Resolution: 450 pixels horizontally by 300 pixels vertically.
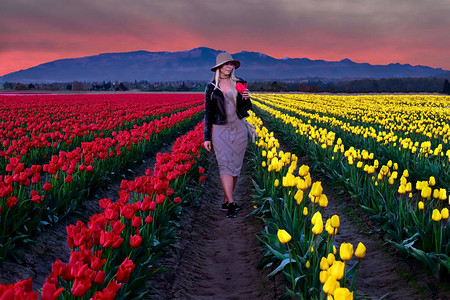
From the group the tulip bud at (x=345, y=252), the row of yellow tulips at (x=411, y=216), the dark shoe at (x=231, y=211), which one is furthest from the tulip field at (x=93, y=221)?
the row of yellow tulips at (x=411, y=216)

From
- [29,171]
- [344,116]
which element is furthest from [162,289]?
[344,116]

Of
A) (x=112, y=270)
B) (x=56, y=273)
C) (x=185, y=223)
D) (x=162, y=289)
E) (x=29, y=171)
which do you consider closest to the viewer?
(x=56, y=273)

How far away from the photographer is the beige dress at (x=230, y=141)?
20.0 ft

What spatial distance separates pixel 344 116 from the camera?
1873 cm

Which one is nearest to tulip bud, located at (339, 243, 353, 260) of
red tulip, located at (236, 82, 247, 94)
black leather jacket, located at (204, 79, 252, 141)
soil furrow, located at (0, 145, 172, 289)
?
soil furrow, located at (0, 145, 172, 289)

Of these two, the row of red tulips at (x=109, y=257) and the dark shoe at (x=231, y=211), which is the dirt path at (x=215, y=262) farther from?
the row of red tulips at (x=109, y=257)

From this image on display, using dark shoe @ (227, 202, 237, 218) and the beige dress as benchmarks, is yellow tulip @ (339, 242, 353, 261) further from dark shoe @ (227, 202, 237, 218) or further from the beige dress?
dark shoe @ (227, 202, 237, 218)

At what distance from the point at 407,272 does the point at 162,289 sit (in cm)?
249

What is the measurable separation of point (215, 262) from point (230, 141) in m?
1.91

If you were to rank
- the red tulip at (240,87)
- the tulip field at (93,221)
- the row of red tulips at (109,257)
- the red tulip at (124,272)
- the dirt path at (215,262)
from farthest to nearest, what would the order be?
the red tulip at (240,87), the dirt path at (215,262), the red tulip at (124,272), the tulip field at (93,221), the row of red tulips at (109,257)

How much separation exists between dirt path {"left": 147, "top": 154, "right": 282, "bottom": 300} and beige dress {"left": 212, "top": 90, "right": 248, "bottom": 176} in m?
0.86

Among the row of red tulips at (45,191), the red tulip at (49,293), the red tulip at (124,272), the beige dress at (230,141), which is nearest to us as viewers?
the red tulip at (49,293)

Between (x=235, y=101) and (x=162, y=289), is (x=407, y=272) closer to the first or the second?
(x=162, y=289)

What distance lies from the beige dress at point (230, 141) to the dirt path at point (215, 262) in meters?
0.86
